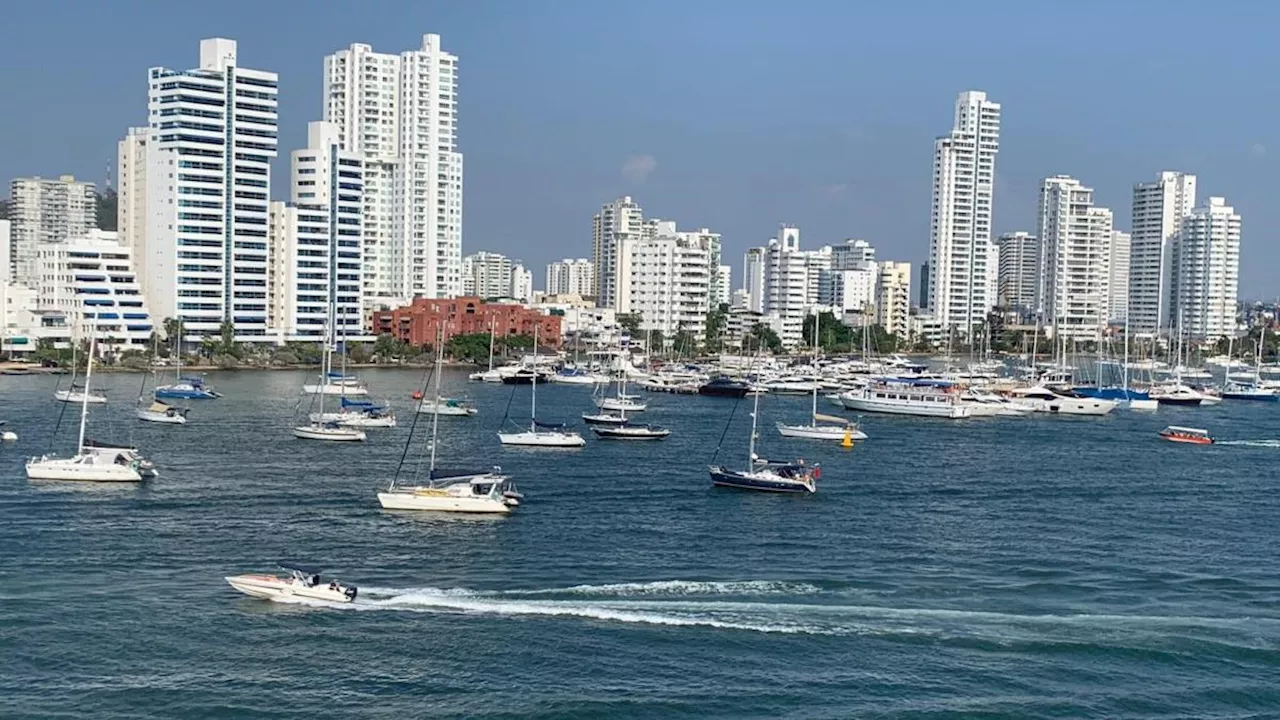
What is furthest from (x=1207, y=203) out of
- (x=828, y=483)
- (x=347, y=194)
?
(x=828, y=483)

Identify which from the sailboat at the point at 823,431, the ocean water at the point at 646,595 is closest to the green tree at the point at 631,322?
the sailboat at the point at 823,431

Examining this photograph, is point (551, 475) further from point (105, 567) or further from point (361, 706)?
point (361, 706)

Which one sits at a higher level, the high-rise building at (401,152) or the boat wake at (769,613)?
the high-rise building at (401,152)

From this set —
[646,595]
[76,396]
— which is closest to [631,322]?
[76,396]

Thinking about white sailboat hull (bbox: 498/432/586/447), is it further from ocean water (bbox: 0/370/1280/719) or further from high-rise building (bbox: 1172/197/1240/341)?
high-rise building (bbox: 1172/197/1240/341)

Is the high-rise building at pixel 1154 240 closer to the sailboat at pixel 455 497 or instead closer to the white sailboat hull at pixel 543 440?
the white sailboat hull at pixel 543 440

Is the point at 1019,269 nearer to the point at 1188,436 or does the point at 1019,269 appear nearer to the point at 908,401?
the point at 908,401

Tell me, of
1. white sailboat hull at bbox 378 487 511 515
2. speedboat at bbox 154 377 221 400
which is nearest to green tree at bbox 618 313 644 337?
speedboat at bbox 154 377 221 400
